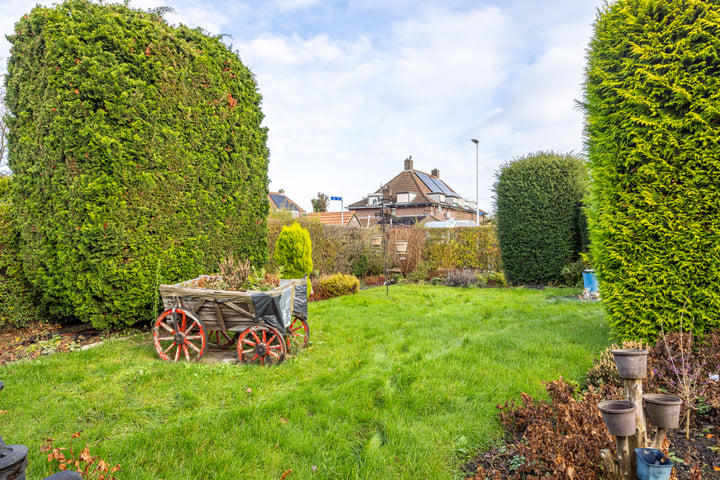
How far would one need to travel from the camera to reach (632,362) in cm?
160

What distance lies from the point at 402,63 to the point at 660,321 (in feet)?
17.7

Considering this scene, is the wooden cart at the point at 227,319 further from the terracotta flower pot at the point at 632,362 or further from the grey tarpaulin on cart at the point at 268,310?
the terracotta flower pot at the point at 632,362

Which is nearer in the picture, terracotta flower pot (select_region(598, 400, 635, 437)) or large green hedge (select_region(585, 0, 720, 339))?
terracotta flower pot (select_region(598, 400, 635, 437))

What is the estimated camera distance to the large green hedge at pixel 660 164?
3.17m

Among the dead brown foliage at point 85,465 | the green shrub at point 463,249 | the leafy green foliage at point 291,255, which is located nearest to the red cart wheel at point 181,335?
the dead brown foliage at point 85,465

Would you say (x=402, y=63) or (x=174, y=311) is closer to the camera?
(x=174, y=311)

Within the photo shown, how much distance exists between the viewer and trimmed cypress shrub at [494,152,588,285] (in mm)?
9336

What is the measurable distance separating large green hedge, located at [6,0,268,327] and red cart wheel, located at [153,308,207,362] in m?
0.73

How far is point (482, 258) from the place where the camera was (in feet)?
39.8

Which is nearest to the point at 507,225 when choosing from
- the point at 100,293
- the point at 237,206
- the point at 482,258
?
the point at 482,258

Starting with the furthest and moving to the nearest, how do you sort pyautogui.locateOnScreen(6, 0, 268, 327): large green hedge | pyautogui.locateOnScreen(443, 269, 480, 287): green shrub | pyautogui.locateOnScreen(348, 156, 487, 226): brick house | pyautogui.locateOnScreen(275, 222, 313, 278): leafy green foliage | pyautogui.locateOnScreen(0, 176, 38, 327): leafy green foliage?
pyautogui.locateOnScreen(348, 156, 487, 226): brick house, pyautogui.locateOnScreen(443, 269, 480, 287): green shrub, pyautogui.locateOnScreen(275, 222, 313, 278): leafy green foliage, pyautogui.locateOnScreen(0, 176, 38, 327): leafy green foliage, pyautogui.locateOnScreen(6, 0, 268, 327): large green hedge

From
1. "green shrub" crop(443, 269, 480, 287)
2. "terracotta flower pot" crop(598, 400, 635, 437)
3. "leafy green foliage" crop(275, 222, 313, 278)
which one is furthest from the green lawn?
"green shrub" crop(443, 269, 480, 287)

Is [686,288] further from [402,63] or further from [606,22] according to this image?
[402,63]

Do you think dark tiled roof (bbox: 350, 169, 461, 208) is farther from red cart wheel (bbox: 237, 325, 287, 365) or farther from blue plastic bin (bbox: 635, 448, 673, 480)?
blue plastic bin (bbox: 635, 448, 673, 480)
